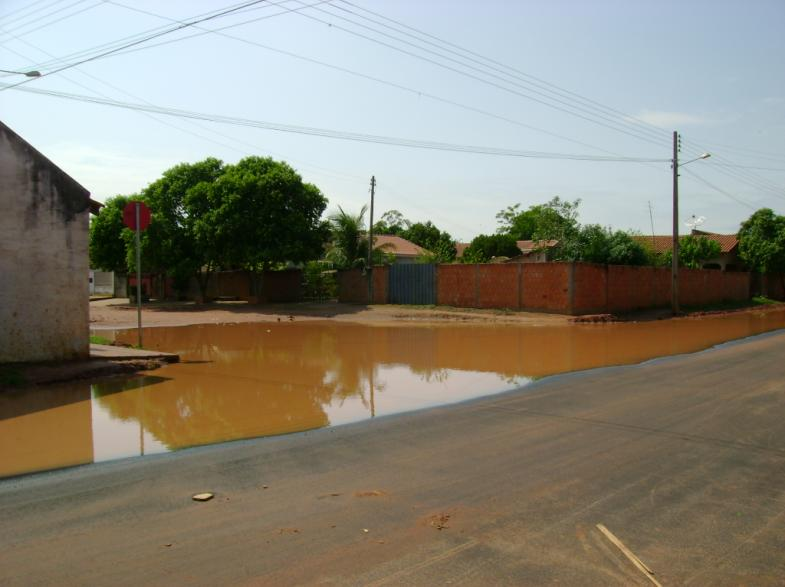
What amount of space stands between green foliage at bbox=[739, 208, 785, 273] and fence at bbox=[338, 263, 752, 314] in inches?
523

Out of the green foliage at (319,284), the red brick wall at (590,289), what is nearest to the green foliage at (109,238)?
the green foliage at (319,284)

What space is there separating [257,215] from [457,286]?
10603mm

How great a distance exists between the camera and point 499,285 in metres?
29.8

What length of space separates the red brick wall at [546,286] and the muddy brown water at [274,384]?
612 centimetres

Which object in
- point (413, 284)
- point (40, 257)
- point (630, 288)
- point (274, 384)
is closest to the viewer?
point (274, 384)

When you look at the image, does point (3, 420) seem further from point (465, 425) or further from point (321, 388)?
point (465, 425)

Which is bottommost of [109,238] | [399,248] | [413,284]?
[413,284]

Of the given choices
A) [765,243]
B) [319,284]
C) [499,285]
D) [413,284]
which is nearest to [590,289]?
[499,285]

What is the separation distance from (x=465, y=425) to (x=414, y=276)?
82.7 feet

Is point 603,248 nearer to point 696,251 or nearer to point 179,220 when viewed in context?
point 696,251

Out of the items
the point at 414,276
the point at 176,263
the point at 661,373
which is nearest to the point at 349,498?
the point at 661,373

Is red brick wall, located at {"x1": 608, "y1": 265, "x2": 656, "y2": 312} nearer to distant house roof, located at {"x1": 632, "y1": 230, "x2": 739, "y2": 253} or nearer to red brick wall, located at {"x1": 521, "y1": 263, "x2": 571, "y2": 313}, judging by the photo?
red brick wall, located at {"x1": 521, "y1": 263, "x2": 571, "y2": 313}

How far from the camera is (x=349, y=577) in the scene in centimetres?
381

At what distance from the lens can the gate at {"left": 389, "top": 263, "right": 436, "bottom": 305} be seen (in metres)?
32.3
